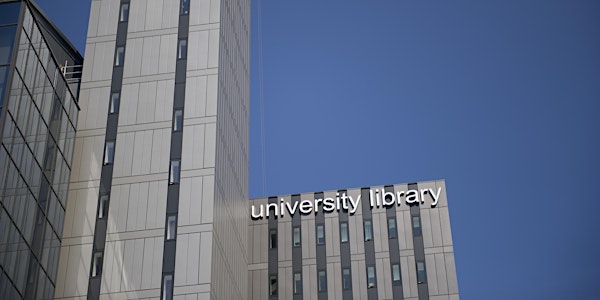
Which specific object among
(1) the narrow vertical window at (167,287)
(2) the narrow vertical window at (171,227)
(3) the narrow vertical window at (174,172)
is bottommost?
(1) the narrow vertical window at (167,287)

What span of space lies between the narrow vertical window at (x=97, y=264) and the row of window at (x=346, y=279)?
23.2 metres

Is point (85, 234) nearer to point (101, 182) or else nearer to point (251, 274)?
point (101, 182)

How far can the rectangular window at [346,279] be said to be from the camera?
8294cm

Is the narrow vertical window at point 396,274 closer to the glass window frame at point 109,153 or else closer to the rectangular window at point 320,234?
the rectangular window at point 320,234

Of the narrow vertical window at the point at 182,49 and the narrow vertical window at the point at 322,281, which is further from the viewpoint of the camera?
the narrow vertical window at the point at 322,281

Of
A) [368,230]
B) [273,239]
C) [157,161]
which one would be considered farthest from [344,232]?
[157,161]

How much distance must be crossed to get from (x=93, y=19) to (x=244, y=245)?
24009 mm

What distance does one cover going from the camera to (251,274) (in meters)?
84.7

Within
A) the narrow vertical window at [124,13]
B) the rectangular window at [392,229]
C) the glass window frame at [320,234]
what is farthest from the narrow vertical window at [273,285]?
the narrow vertical window at [124,13]

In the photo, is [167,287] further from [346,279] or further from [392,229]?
[392,229]

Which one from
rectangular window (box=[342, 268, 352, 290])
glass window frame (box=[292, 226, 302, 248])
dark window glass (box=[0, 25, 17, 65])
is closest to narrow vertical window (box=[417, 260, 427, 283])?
rectangular window (box=[342, 268, 352, 290])

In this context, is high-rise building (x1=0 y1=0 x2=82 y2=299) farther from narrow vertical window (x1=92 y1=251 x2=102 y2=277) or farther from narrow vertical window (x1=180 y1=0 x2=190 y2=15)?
narrow vertical window (x1=180 y1=0 x2=190 y2=15)

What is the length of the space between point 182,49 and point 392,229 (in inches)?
1087

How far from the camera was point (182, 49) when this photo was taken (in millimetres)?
72812
